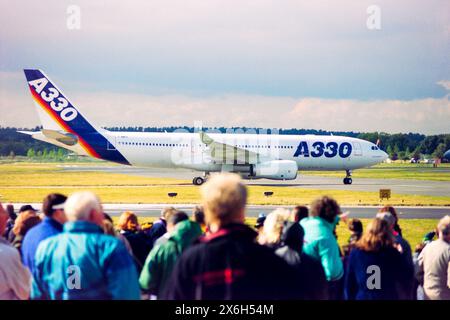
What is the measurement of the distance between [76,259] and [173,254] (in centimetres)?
178

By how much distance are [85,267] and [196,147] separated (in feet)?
→ 128

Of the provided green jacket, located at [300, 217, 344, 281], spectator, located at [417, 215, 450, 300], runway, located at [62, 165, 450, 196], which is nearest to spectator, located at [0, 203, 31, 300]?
green jacket, located at [300, 217, 344, 281]

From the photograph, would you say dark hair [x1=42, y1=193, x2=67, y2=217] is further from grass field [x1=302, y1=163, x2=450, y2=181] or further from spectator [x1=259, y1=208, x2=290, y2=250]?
grass field [x1=302, y1=163, x2=450, y2=181]

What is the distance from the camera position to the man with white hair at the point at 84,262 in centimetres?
579

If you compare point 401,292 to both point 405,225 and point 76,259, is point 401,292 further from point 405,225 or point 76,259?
point 405,225

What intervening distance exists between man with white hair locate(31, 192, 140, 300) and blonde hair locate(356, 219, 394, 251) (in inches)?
112

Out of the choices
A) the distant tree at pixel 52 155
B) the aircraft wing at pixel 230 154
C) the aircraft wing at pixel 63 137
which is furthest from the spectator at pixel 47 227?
the distant tree at pixel 52 155

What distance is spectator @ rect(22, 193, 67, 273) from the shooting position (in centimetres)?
742

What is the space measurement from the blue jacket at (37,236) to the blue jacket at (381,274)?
10.9 ft

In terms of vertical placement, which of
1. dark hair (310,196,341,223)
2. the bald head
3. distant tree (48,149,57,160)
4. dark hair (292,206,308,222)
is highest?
the bald head

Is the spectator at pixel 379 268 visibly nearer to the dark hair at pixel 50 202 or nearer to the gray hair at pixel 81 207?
the gray hair at pixel 81 207

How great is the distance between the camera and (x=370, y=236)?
7672 millimetres

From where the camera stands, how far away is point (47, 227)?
755 centimetres
